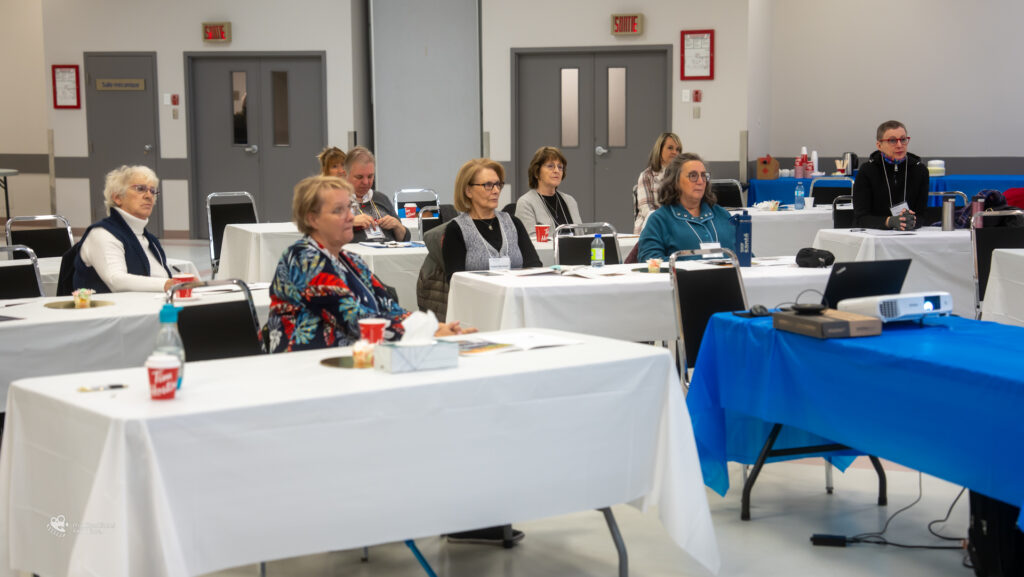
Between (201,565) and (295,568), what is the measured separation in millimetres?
929

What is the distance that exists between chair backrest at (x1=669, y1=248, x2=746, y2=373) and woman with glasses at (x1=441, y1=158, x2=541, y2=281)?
4.22 ft

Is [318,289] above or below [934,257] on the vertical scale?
above

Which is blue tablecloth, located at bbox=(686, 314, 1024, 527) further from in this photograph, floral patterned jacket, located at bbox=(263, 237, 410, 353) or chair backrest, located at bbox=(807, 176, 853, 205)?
chair backrest, located at bbox=(807, 176, 853, 205)

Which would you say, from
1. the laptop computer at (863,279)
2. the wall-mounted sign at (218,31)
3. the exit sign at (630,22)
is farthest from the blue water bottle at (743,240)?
the wall-mounted sign at (218,31)

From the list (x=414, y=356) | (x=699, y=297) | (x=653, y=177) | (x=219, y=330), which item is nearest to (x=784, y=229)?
(x=653, y=177)

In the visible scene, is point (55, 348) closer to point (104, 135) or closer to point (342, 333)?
point (342, 333)

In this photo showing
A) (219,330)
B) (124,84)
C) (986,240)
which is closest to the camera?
(219,330)

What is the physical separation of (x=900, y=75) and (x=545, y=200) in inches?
266

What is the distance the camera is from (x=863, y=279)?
11.3 feet

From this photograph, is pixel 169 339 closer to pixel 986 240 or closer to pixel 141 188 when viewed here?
pixel 141 188

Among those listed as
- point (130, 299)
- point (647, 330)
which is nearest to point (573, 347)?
point (647, 330)

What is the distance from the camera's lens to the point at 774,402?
11.0 feet

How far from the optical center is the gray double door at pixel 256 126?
12.1m

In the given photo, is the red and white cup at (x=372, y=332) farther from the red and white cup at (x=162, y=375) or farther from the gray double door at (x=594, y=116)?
the gray double door at (x=594, y=116)
